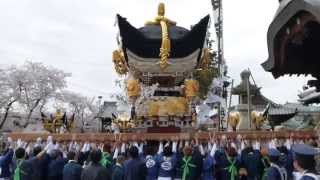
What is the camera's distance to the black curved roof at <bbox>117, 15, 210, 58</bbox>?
1449 centimetres

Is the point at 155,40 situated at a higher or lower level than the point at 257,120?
higher

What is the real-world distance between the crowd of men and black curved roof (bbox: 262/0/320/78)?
3.43m

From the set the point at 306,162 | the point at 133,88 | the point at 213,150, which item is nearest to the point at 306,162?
the point at 306,162

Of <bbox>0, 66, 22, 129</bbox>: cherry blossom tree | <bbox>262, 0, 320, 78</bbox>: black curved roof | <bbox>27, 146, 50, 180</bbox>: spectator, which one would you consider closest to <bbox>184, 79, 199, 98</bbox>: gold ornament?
<bbox>27, 146, 50, 180</bbox>: spectator

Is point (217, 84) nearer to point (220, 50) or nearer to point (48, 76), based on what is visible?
point (220, 50)

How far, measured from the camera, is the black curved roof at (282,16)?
180 inches

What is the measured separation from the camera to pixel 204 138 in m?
11.1

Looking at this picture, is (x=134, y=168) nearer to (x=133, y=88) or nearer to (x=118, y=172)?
(x=118, y=172)

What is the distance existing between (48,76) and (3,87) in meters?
4.58

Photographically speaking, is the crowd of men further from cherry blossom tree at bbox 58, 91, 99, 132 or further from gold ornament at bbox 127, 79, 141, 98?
cherry blossom tree at bbox 58, 91, 99, 132

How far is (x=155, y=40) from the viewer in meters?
14.5

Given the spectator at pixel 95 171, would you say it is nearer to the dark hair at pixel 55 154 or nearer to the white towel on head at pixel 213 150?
the dark hair at pixel 55 154

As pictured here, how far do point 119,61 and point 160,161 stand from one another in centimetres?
578

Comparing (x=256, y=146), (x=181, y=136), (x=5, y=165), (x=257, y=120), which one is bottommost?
(x=5, y=165)
